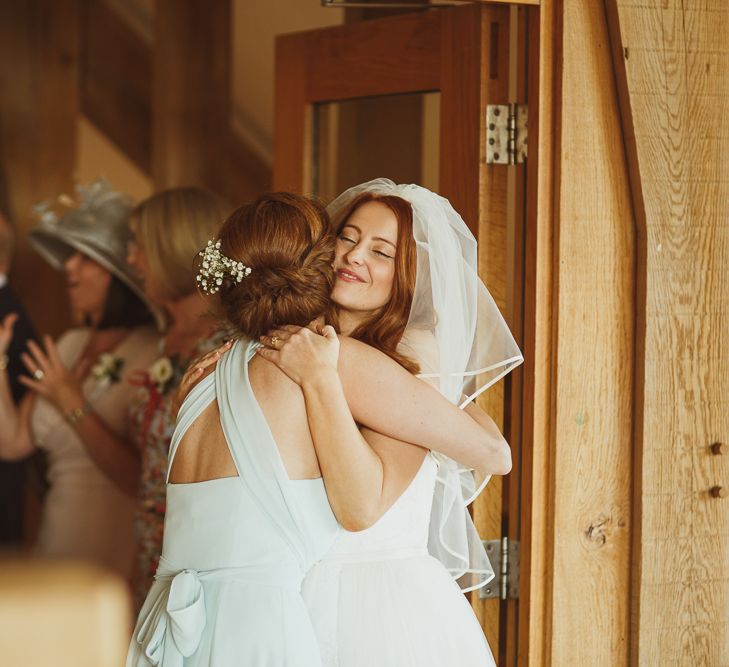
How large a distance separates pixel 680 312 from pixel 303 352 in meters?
0.79

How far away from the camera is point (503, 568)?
2.04 metres

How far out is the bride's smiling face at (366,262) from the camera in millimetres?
1891

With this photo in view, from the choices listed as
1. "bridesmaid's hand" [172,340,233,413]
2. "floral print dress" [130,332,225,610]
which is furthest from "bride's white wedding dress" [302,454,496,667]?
"floral print dress" [130,332,225,610]

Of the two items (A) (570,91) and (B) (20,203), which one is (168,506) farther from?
(B) (20,203)

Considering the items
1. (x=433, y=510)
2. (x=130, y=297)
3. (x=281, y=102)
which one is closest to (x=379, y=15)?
(x=281, y=102)

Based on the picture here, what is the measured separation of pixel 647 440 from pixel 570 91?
2.33 feet

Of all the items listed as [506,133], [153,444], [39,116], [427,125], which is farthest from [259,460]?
[39,116]

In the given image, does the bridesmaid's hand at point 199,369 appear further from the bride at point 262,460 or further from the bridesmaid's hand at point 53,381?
the bridesmaid's hand at point 53,381

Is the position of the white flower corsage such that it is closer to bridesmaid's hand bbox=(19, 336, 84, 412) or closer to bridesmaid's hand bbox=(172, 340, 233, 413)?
bridesmaid's hand bbox=(19, 336, 84, 412)

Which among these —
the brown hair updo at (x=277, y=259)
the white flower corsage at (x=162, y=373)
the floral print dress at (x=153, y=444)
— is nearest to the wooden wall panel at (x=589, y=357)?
the brown hair updo at (x=277, y=259)

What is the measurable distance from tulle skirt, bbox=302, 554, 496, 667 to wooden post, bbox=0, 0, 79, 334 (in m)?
3.34

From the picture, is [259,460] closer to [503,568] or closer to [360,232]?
[360,232]

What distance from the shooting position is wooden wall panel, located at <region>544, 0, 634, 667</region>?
1.94 m

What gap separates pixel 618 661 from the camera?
199cm
